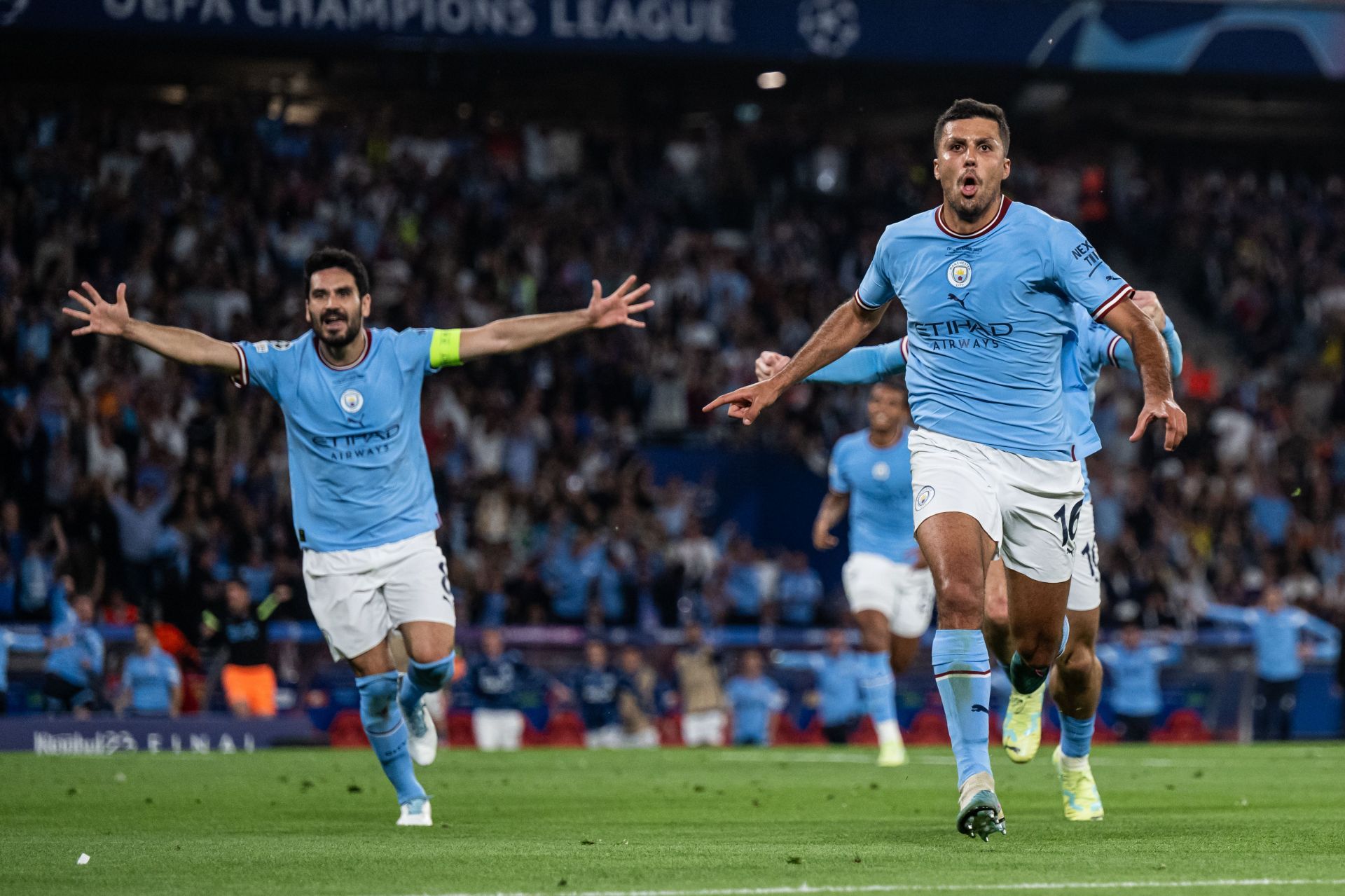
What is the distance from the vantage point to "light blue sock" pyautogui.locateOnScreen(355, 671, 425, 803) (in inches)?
363

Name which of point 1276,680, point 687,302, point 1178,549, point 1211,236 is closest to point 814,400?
point 687,302

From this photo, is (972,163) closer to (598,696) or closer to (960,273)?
(960,273)

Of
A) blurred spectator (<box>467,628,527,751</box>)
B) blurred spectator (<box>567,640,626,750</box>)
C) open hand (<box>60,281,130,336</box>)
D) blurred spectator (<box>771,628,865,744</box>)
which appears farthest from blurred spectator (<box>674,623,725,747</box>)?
open hand (<box>60,281,130,336</box>)

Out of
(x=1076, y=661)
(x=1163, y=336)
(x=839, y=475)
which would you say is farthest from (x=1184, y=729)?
(x=1163, y=336)

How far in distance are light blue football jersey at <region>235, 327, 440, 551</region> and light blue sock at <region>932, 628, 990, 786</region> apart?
308 cm

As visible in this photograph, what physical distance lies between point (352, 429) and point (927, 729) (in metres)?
12.5

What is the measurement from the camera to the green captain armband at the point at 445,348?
31.1ft

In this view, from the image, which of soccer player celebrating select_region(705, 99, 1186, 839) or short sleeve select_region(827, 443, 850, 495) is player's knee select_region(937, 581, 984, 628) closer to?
soccer player celebrating select_region(705, 99, 1186, 839)

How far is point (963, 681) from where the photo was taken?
25.4ft

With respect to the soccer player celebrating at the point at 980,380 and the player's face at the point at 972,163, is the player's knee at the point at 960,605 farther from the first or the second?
the player's face at the point at 972,163

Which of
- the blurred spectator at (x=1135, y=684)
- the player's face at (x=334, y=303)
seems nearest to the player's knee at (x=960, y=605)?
the player's face at (x=334, y=303)

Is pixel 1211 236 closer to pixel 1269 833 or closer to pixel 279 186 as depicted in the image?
pixel 279 186

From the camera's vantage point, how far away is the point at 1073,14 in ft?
86.9

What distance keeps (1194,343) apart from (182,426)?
16.0 metres
